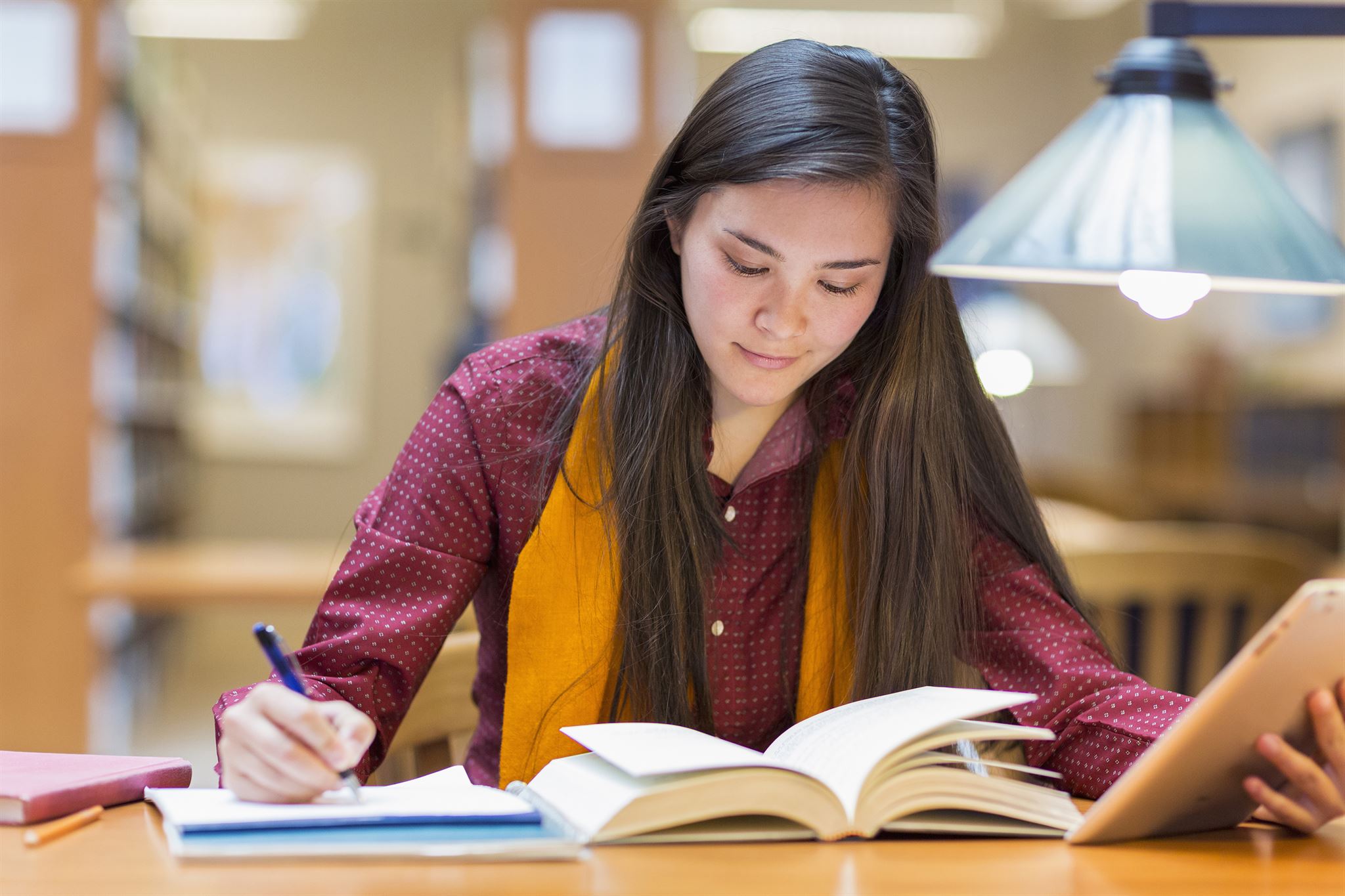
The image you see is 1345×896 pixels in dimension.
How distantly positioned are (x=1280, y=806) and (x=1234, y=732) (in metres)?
0.10

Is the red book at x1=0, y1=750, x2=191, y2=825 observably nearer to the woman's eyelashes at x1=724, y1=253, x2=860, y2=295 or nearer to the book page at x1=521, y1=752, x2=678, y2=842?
the book page at x1=521, y1=752, x2=678, y2=842

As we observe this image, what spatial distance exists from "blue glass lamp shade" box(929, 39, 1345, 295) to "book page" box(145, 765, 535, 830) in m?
0.50

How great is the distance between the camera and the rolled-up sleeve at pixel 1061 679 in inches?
44.1

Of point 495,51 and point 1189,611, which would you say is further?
point 495,51

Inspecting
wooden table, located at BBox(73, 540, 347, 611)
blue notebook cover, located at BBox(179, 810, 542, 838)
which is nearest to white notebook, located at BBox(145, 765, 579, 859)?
blue notebook cover, located at BBox(179, 810, 542, 838)

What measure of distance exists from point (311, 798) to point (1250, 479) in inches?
196

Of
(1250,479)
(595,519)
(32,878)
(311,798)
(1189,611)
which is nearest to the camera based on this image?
(32,878)

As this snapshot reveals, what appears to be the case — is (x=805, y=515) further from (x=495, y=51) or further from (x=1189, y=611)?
(x=495, y=51)

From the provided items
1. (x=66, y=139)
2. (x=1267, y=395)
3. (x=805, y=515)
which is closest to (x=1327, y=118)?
(x=1267, y=395)

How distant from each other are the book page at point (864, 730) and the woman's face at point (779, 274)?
31cm

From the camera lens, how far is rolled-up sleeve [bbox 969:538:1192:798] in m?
1.12

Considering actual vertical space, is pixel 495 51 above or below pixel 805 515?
above

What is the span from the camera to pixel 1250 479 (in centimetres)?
523

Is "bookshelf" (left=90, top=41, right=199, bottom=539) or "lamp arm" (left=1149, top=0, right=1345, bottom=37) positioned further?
"bookshelf" (left=90, top=41, right=199, bottom=539)
